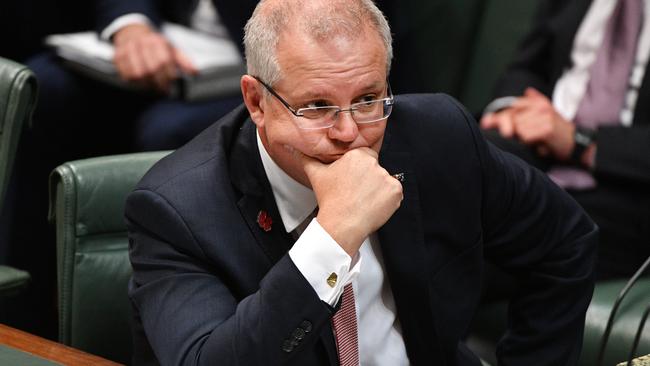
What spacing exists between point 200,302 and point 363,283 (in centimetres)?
27

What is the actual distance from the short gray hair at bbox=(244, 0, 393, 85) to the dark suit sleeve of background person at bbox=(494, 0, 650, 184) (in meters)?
1.16

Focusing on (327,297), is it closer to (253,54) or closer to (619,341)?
(253,54)

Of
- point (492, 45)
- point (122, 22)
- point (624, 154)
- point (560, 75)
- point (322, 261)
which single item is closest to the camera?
point (322, 261)

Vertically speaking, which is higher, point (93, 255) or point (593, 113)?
point (93, 255)

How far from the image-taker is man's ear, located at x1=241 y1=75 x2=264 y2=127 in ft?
4.92

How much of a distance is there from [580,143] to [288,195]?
118cm

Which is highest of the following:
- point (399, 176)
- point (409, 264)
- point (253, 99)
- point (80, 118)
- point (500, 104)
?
point (253, 99)

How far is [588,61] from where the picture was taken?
108 inches

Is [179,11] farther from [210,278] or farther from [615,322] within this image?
[210,278]

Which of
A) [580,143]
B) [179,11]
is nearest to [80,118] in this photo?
[179,11]

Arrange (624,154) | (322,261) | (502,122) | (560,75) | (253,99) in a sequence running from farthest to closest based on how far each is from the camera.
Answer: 1. (560,75)
2. (502,122)
3. (624,154)
4. (253,99)
5. (322,261)

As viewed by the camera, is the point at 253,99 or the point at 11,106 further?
the point at 11,106

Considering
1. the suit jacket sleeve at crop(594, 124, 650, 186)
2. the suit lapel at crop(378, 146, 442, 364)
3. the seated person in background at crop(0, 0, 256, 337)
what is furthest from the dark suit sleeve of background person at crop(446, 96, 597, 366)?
the seated person in background at crop(0, 0, 256, 337)

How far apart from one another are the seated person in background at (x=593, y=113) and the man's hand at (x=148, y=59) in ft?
2.58
